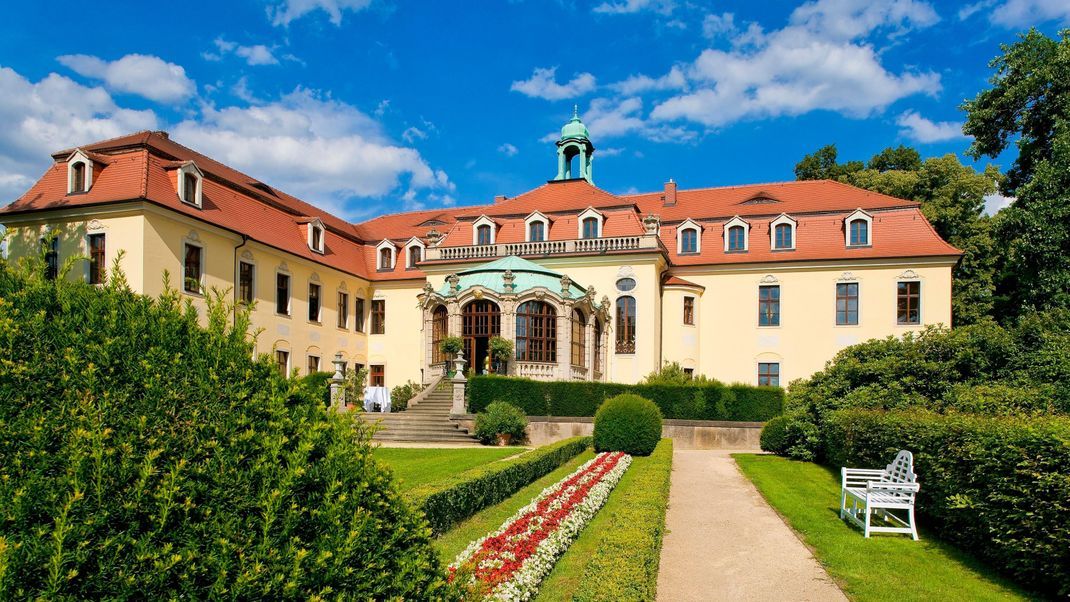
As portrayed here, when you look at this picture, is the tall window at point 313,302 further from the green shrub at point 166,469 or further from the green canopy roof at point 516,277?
the green shrub at point 166,469

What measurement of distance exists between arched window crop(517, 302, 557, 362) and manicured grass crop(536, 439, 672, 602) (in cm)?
1735

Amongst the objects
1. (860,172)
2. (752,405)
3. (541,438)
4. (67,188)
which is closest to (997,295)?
(860,172)

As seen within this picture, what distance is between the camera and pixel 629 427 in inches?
717

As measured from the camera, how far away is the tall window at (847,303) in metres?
31.0

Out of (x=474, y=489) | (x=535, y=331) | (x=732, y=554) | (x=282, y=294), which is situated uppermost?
(x=282, y=294)

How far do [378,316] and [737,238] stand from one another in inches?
693

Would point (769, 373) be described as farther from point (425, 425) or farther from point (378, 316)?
point (378, 316)

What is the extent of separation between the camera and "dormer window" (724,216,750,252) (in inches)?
1291

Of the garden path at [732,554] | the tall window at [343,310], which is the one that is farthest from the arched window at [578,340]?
the garden path at [732,554]

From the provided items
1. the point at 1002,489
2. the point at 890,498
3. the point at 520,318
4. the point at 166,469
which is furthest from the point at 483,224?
the point at 166,469

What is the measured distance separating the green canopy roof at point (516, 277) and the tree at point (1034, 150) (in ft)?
49.2

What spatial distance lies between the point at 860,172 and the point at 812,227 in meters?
11.1

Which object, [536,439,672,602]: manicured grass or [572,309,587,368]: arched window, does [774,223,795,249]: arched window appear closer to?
[572,309,587,368]: arched window

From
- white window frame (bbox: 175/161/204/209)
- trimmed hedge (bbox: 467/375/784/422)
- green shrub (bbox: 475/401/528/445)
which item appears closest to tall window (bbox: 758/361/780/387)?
trimmed hedge (bbox: 467/375/784/422)
